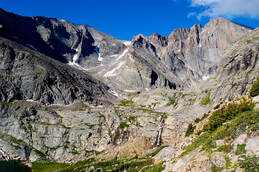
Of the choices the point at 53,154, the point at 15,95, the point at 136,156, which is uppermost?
the point at 15,95

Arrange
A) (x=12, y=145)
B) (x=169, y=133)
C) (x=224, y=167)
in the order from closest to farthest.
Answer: (x=224, y=167), (x=169, y=133), (x=12, y=145)

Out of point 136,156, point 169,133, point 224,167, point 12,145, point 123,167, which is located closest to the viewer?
point 224,167

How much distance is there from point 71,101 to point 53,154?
217 ft

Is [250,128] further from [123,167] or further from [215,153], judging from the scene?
[123,167]

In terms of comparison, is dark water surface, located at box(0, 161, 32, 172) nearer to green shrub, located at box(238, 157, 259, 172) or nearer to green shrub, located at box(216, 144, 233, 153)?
green shrub, located at box(216, 144, 233, 153)

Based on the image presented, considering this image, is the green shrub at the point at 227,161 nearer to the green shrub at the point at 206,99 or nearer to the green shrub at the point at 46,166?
the green shrub at the point at 206,99

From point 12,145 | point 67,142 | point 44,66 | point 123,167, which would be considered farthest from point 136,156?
point 44,66

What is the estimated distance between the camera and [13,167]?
99812mm

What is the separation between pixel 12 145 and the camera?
11756 cm

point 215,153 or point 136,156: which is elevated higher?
point 215,153

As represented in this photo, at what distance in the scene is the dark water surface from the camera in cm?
9600

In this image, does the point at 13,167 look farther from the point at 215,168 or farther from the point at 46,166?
the point at 215,168

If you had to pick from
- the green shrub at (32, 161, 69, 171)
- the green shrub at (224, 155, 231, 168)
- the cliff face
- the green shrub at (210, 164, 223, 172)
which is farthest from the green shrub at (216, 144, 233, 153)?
the cliff face

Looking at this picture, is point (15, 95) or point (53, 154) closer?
point (53, 154)
